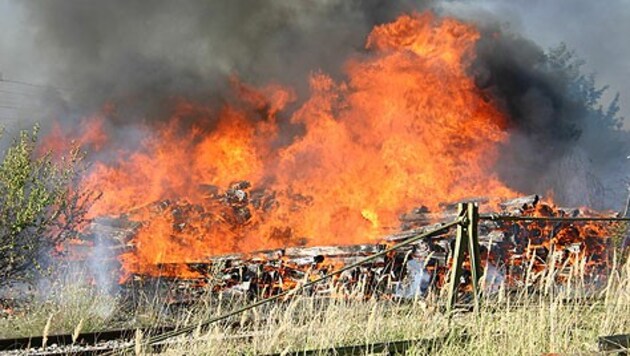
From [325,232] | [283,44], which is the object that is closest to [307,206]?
[325,232]

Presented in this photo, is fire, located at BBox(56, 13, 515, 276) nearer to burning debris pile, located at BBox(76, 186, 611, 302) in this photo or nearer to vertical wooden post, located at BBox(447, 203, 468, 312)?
burning debris pile, located at BBox(76, 186, 611, 302)

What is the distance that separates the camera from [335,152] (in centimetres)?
1349

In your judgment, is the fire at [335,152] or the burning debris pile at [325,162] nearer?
the burning debris pile at [325,162]

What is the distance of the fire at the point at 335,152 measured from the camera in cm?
1146

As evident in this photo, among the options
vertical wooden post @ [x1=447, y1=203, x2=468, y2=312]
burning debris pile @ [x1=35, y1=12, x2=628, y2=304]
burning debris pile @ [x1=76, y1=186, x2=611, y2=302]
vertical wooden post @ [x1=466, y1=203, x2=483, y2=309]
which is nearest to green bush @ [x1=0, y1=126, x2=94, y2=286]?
burning debris pile @ [x1=76, y1=186, x2=611, y2=302]

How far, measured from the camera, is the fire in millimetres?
11461

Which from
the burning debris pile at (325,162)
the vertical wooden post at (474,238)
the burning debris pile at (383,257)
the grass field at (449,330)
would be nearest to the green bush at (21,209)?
the burning debris pile at (383,257)

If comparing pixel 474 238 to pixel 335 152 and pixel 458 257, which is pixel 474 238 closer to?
Answer: pixel 458 257

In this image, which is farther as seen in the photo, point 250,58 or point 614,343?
point 250,58

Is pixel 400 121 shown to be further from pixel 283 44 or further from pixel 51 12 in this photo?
pixel 51 12

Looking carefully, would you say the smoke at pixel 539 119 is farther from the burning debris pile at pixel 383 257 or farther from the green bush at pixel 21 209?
the green bush at pixel 21 209

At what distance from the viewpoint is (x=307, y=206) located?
11578mm

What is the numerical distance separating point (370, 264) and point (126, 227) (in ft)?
16.7

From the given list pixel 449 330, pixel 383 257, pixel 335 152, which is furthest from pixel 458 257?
pixel 335 152
